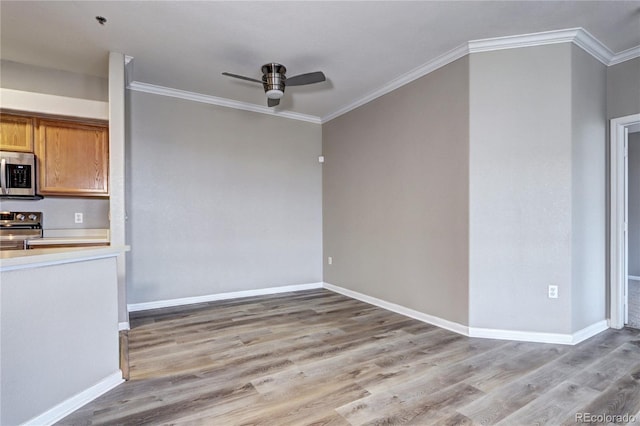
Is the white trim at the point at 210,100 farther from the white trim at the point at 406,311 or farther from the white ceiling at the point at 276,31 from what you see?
the white trim at the point at 406,311

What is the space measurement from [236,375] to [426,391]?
1.36 m

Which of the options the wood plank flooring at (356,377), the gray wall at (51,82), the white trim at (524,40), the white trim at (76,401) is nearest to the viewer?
the white trim at (76,401)

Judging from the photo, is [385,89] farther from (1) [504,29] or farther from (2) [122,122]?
(2) [122,122]

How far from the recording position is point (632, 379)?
2330 millimetres

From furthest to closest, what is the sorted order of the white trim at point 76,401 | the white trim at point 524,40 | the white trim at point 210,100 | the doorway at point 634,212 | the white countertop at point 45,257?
1. the doorway at point 634,212
2. the white trim at point 210,100
3. the white trim at point 524,40
4. the white trim at point 76,401
5. the white countertop at point 45,257

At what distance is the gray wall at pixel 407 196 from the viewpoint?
131 inches

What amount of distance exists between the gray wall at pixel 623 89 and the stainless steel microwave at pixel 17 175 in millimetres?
6036

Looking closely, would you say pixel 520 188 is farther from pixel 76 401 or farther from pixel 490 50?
pixel 76 401

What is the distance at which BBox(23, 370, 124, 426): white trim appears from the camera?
1.78 m

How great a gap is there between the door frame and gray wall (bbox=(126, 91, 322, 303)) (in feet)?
12.1

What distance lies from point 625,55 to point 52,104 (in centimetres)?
591

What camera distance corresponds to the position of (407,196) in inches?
154

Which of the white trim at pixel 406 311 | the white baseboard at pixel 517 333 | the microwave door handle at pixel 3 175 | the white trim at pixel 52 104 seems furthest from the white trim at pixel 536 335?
the microwave door handle at pixel 3 175

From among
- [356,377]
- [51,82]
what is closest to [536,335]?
[356,377]
